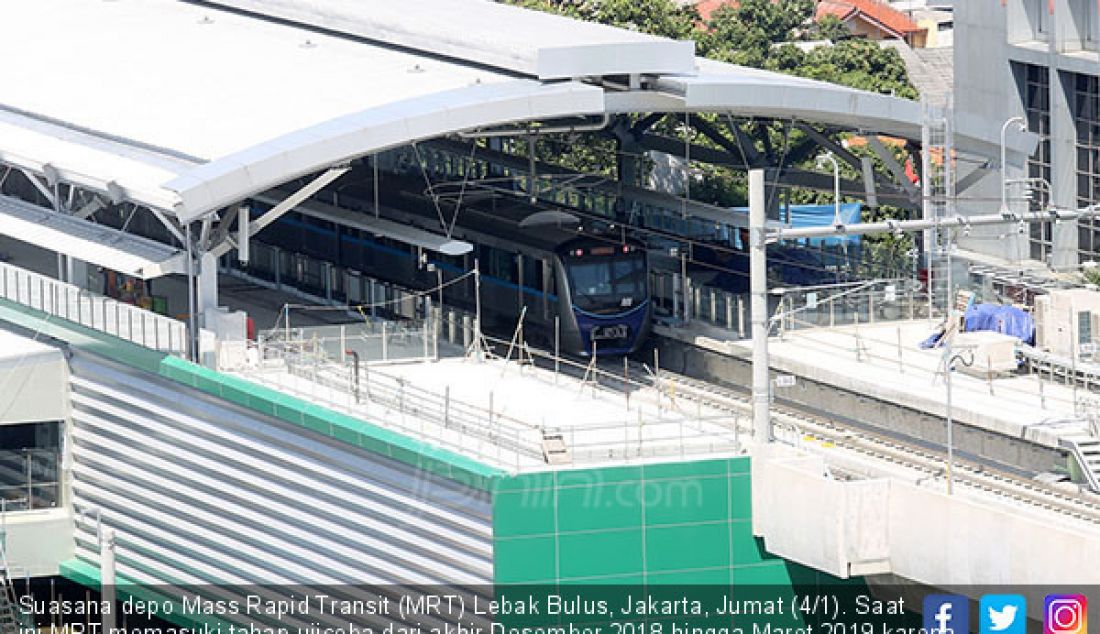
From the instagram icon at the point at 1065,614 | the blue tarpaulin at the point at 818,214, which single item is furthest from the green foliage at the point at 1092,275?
the instagram icon at the point at 1065,614

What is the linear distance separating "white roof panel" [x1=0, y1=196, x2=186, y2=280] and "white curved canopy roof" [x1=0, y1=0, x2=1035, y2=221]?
40.9 inches

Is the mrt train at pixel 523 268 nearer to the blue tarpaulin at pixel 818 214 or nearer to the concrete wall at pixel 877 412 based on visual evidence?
the concrete wall at pixel 877 412

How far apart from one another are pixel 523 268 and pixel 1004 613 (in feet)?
55.7

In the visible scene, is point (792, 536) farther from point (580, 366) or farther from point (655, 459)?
point (580, 366)

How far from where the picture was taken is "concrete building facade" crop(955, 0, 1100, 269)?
2285 inches

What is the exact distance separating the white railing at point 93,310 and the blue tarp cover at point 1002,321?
47.1ft

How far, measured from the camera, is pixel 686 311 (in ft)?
165

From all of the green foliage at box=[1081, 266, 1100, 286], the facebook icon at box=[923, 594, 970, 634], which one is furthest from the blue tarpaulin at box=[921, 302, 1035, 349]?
the facebook icon at box=[923, 594, 970, 634]

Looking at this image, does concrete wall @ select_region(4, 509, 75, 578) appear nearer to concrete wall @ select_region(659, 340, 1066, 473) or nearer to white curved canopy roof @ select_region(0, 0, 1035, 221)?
white curved canopy roof @ select_region(0, 0, 1035, 221)

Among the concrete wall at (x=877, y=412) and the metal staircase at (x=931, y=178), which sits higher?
the metal staircase at (x=931, y=178)

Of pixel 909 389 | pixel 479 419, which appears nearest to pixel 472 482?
pixel 479 419

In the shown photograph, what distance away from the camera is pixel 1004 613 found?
34.5 m

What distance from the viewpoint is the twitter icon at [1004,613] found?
1353 inches

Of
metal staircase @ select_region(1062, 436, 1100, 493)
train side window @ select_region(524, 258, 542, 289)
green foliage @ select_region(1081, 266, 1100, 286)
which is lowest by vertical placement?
metal staircase @ select_region(1062, 436, 1100, 493)
